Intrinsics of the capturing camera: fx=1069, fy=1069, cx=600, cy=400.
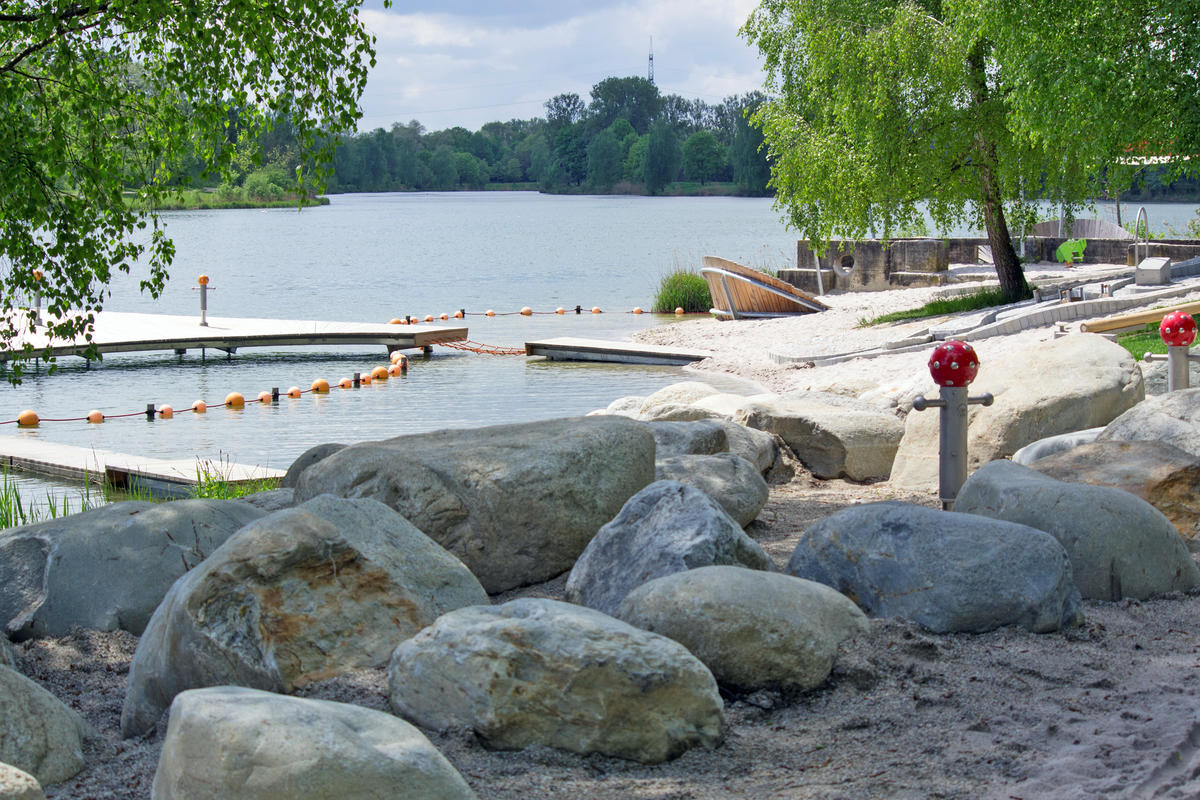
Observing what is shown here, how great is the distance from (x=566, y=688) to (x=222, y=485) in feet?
20.3

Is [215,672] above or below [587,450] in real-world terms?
below

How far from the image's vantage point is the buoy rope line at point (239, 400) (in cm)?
1499

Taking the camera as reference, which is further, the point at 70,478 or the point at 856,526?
the point at 70,478

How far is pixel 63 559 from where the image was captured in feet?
16.7

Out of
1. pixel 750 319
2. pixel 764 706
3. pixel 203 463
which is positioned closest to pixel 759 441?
pixel 764 706

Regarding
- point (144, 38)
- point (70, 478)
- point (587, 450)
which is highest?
point (144, 38)

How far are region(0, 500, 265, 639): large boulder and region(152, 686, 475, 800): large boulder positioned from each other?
7.68 ft

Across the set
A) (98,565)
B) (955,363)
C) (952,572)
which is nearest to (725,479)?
(955,363)

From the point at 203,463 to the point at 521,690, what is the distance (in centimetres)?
806

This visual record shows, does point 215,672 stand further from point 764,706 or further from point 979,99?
point 979,99

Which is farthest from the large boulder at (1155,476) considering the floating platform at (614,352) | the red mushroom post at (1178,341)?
the floating platform at (614,352)

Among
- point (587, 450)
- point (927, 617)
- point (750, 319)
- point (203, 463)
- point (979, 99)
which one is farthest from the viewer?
point (750, 319)

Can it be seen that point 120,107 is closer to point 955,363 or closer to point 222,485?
point 222,485

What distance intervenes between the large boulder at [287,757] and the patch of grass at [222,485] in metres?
5.92
